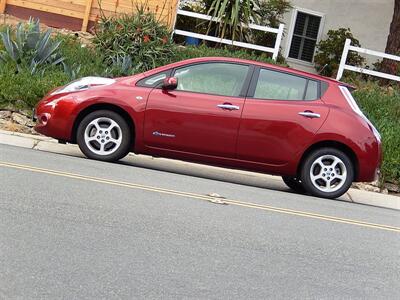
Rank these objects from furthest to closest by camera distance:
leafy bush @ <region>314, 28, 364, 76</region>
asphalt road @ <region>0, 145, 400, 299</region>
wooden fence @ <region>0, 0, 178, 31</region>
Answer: leafy bush @ <region>314, 28, 364, 76</region> < wooden fence @ <region>0, 0, 178, 31</region> < asphalt road @ <region>0, 145, 400, 299</region>

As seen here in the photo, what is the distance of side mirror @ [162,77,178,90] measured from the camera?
873cm

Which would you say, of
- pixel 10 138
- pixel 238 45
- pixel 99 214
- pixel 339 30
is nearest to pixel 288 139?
pixel 99 214

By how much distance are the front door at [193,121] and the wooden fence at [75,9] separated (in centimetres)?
663

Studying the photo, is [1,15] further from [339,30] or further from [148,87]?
[339,30]

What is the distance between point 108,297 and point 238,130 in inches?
184

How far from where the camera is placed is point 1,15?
15.4 meters

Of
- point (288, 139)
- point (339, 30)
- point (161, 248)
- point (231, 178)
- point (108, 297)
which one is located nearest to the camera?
point (108, 297)

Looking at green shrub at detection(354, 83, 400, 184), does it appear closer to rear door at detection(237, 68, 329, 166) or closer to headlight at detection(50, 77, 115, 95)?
rear door at detection(237, 68, 329, 166)

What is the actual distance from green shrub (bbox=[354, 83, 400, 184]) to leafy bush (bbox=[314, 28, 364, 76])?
11.8 feet

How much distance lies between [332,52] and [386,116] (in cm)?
646

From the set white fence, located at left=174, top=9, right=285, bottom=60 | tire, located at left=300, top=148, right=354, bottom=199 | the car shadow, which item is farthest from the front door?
white fence, located at left=174, top=9, right=285, bottom=60

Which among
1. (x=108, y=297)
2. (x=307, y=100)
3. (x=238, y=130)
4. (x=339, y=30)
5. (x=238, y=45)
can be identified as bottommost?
(x=108, y=297)

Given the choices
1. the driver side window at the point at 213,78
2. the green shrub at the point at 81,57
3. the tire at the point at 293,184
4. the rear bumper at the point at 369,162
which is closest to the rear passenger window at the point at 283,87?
the driver side window at the point at 213,78

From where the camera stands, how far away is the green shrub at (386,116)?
10.7 meters
